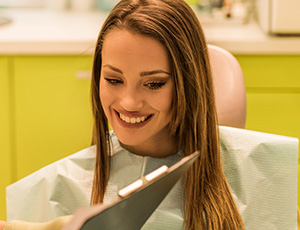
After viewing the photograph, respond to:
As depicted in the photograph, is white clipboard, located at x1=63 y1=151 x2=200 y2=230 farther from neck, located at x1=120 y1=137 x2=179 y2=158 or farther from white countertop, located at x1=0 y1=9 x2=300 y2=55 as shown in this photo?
white countertop, located at x1=0 y1=9 x2=300 y2=55

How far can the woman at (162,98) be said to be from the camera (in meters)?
1.07

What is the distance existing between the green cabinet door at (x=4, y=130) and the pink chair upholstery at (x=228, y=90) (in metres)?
1.11

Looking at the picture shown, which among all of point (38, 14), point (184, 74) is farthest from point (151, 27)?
point (38, 14)

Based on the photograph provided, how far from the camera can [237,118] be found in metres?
1.58

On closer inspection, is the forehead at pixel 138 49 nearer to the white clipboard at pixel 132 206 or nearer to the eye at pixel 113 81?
the eye at pixel 113 81

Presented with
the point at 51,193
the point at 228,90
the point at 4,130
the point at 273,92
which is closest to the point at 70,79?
the point at 4,130

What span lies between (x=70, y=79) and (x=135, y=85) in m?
1.40

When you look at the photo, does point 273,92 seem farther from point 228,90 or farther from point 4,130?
point 4,130

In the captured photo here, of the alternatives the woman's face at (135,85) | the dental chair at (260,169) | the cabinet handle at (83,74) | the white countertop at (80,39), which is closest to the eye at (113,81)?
the woman's face at (135,85)

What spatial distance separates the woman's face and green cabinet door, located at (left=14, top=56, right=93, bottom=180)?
1.22 meters

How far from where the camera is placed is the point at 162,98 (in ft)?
3.65

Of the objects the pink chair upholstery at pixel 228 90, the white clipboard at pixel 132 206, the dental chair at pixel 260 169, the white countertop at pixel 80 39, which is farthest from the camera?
the white countertop at pixel 80 39

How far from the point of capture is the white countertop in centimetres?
233

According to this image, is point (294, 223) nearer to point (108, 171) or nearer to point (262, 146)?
point (262, 146)
